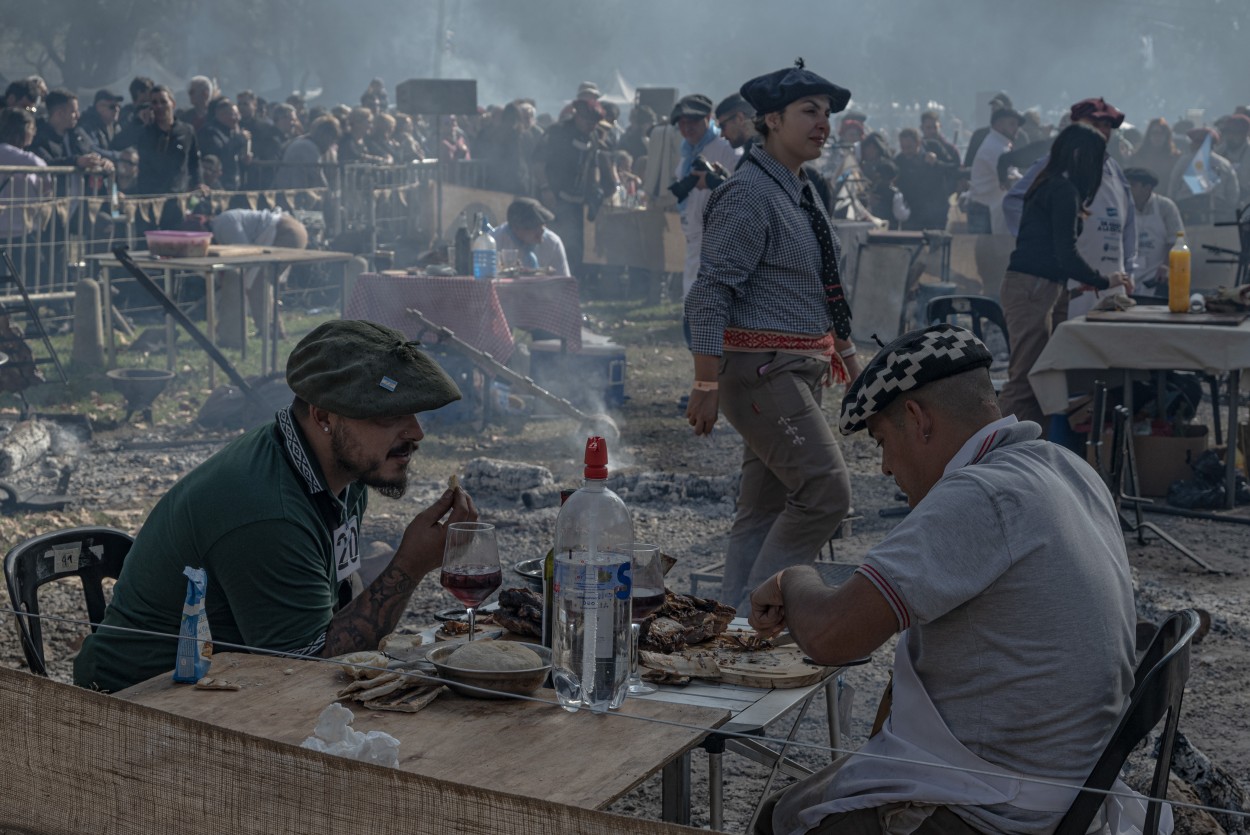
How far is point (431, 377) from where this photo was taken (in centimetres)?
322

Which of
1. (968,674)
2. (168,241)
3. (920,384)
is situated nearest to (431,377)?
(920,384)

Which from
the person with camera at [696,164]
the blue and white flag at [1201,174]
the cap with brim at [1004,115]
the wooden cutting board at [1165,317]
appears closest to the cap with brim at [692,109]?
the person with camera at [696,164]

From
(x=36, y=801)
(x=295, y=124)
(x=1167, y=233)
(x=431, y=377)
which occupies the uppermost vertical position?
(x=295, y=124)

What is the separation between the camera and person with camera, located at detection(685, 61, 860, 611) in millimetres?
5133

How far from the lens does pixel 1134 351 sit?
7512mm

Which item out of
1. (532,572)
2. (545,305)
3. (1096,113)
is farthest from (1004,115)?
(532,572)

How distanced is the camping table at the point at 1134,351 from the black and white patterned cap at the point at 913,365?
5213mm

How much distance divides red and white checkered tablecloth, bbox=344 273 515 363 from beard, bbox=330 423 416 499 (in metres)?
6.97

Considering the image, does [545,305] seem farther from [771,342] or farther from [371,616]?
[371,616]

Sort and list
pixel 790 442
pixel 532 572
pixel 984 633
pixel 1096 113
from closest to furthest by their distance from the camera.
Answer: pixel 984 633
pixel 532 572
pixel 790 442
pixel 1096 113

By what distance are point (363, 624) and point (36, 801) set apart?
805 millimetres

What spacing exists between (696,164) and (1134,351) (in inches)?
149

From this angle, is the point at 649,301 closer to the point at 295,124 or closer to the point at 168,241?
the point at 295,124

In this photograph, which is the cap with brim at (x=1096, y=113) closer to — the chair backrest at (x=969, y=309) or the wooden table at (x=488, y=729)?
the chair backrest at (x=969, y=309)
